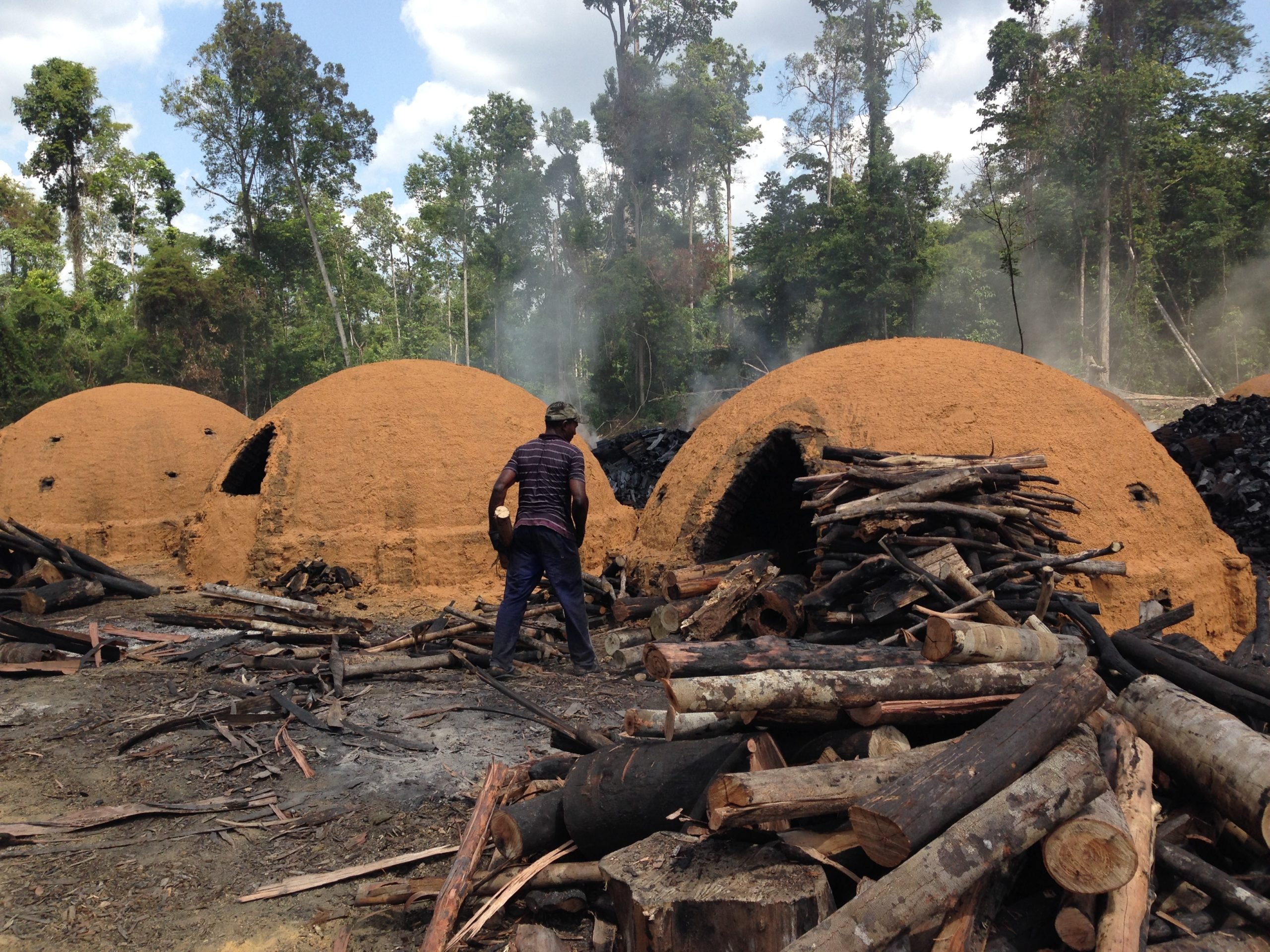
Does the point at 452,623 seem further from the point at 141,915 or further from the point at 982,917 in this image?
the point at 982,917

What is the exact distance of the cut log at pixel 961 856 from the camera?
2223 mm

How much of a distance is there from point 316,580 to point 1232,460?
39.6 feet

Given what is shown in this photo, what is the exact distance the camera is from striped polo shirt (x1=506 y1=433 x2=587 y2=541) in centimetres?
651

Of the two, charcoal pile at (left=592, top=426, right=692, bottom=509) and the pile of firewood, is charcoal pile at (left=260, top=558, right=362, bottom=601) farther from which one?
charcoal pile at (left=592, top=426, right=692, bottom=509)

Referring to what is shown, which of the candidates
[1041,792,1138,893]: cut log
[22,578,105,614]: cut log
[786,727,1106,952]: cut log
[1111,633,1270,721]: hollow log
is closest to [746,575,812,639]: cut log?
[1111,633,1270,721]: hollow log

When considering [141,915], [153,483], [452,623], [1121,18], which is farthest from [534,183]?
[141,915]

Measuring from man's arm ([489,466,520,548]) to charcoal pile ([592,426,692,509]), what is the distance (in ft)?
30.9

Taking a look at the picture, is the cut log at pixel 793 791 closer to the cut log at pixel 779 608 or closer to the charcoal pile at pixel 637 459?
the cut log at pixel 779 608

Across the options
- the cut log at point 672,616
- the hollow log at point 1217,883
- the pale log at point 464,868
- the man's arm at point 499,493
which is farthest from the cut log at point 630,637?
the hollow log at point 1217,883

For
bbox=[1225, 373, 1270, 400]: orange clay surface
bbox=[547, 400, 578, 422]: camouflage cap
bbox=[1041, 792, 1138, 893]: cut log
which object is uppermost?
bbox=[1225, 373, 1270, 400]: orange clay surface

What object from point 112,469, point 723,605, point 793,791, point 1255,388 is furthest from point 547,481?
point 1255,388

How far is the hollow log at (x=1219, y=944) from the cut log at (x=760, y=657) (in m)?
1.12

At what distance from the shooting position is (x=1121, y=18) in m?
29.0

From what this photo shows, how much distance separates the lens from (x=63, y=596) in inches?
376
